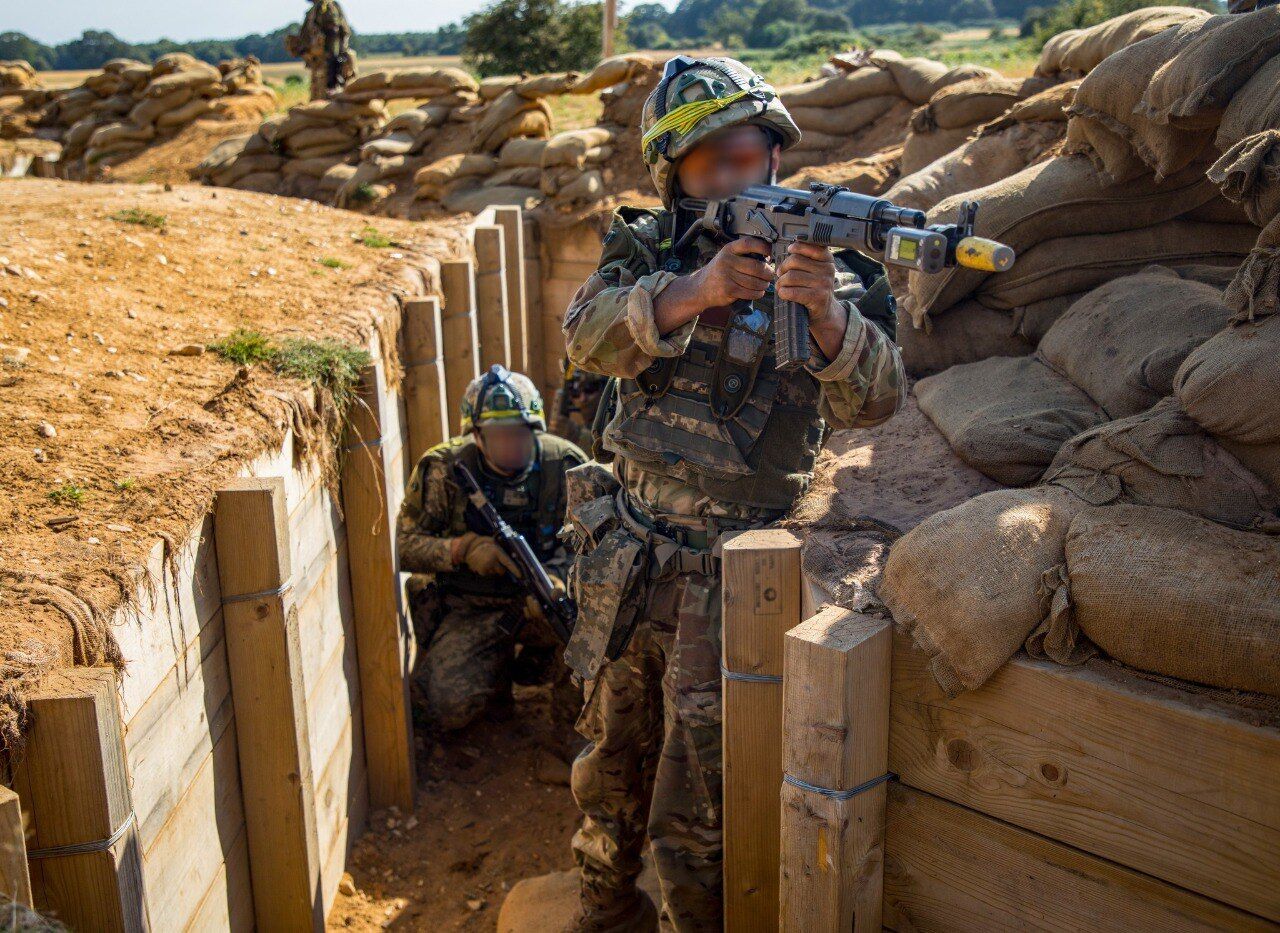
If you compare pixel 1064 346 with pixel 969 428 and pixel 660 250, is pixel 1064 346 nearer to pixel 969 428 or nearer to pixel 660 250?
pixel 969 428

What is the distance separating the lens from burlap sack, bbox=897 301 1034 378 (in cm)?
393

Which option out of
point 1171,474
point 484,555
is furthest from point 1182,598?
point 484,555

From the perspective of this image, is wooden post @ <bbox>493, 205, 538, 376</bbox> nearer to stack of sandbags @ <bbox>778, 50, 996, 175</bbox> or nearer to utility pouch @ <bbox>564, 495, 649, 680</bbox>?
stack of sandbags @ <bbox>778, 50, 996, 175</bbox>

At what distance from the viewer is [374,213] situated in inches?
464

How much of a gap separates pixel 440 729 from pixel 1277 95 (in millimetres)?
4121

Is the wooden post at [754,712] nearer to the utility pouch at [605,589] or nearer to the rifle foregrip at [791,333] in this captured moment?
the rifle foregrip at [791,333]

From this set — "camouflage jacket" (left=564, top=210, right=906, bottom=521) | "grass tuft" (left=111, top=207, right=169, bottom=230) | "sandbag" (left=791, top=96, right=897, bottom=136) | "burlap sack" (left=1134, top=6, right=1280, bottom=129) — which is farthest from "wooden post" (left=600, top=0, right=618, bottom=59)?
"burlap sack" (left=1134, top=6, right=1280, bottom=129)

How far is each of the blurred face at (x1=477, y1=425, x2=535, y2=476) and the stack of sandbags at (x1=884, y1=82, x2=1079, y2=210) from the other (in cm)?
200

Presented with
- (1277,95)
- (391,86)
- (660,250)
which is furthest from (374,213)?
(1277,95)

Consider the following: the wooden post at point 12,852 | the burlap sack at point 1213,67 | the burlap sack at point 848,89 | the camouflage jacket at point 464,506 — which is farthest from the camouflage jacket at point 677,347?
the burlap sack at point 848,89

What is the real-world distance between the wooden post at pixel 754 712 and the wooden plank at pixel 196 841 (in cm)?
132

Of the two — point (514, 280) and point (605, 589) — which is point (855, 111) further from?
point (605, 589)

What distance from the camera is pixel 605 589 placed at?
9.84 ft

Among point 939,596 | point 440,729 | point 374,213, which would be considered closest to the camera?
point 939,596
